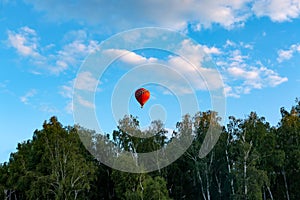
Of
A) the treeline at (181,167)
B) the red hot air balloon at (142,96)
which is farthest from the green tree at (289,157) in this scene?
the red hot air balloon at (142,96)

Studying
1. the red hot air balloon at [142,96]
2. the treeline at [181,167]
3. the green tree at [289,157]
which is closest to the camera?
the red hot air balloon at [142,96]

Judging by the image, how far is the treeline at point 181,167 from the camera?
30.3 m

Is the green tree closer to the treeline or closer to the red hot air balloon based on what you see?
the treeline

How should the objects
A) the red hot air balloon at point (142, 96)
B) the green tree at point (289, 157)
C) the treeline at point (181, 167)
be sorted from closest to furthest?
the red hot air balloon at point (142, 96) → the treeline at point (181, 167) → the green tree at point (289, 157)

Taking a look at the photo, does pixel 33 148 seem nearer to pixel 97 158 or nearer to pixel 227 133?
pixel 97 158

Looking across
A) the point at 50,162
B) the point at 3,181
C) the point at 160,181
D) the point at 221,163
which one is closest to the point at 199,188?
the point at 221,163

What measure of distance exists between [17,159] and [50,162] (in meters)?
4.83

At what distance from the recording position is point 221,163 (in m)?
33.8

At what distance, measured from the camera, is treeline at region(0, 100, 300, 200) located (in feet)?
99.3

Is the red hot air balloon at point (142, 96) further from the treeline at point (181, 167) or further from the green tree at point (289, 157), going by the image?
the green tree at point (289, 157)

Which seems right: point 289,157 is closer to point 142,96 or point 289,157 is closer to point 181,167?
point 181,167

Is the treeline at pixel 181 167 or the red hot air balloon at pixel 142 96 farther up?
the red hot air balloon at pixel 142 96

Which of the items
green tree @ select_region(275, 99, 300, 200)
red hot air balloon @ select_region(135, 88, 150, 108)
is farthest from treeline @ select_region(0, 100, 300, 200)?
red hot air balloon @ select_region(135, 88, 150, 108)

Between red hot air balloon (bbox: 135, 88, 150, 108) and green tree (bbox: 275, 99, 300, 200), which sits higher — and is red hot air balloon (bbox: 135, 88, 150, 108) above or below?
above
